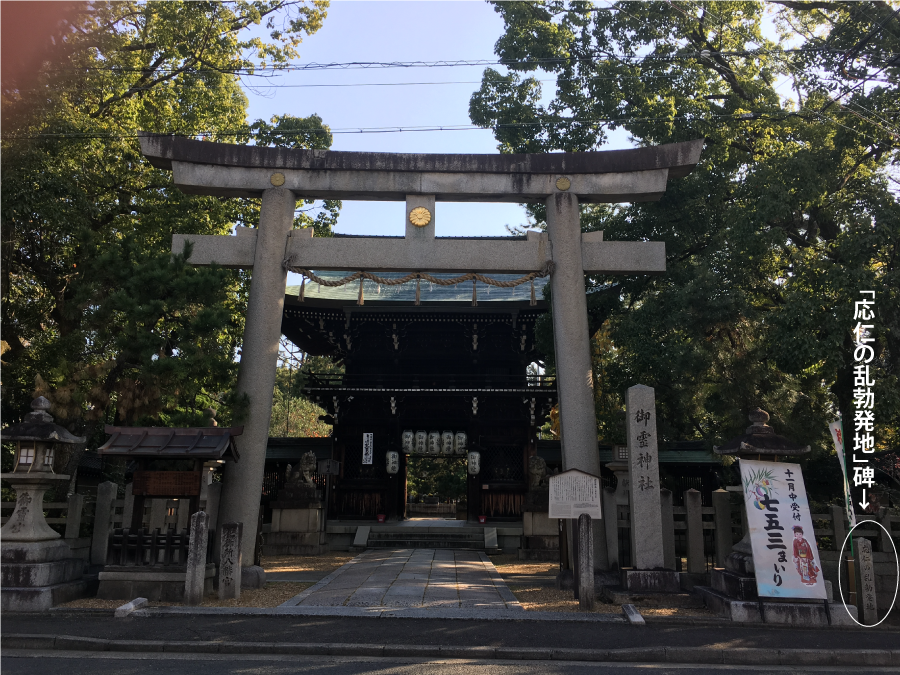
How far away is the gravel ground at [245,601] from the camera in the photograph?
828cm

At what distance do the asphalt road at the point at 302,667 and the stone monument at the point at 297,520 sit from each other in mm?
10233

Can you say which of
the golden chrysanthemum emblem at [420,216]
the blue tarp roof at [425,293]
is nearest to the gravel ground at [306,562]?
the blue tarp roof at [425,293]

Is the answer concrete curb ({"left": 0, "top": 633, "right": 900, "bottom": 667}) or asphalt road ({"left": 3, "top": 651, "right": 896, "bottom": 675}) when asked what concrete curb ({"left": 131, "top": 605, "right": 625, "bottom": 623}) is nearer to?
concrete curb ({"left": 0, "top": 633, "right": 900, "bottom": 667})

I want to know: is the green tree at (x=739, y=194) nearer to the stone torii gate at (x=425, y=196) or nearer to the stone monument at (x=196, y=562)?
the stone torii gate at (x=425, y=196)

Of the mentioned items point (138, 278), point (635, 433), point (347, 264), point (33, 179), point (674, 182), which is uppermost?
point (674, 182)

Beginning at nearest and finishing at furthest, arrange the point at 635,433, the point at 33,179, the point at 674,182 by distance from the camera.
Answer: the point at 635,433 < the point at 33,179 < the point at 674,182

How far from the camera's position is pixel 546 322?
52.4ft

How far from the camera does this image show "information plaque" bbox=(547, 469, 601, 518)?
9.14m

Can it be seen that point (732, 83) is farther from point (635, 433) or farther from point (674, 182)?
point (635, 433)

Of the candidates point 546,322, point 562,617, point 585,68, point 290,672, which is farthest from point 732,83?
point 290,672

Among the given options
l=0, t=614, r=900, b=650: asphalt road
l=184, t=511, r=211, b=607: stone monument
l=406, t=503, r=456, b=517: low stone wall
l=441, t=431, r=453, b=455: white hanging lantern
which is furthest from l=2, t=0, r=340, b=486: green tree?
l=406, t=503, r=456, b=517: low stone wall

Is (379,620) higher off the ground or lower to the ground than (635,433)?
lower

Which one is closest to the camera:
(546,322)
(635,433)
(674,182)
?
(635,433)

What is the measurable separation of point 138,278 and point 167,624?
5132mm
